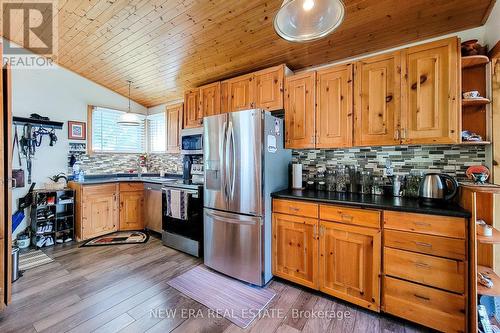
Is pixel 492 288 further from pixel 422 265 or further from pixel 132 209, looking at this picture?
pixel 132 209

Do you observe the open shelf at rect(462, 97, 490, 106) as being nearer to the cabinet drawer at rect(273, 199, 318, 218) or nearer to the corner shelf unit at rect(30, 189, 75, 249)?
the cabinet drawer at rect(273, 199, 318, 218)

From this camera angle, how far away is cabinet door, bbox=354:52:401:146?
1993 millimetres

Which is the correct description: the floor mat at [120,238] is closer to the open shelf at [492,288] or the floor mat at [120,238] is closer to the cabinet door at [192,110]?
the cabinet door at [192,110]

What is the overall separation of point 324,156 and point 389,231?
116 centimetres

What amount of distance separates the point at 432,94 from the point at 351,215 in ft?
4.17

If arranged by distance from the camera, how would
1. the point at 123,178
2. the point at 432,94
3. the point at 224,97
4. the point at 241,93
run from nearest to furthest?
the point at 432,94, the point at 241,93, the point at 224,97, the point at 123,178

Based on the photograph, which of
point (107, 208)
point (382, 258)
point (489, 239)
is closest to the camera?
point (489, 239)

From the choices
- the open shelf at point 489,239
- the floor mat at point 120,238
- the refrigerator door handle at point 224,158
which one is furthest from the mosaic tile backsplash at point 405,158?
the floor mat at point 120,238

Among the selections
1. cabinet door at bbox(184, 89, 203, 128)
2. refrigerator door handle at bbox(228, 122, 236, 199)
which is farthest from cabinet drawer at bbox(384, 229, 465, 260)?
cabinet door at bbox(184, 89, 203, 128)

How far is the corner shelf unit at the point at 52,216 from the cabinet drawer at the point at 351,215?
3808 mm

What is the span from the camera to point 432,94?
1.85 meters

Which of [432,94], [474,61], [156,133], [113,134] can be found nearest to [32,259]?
[113,134]

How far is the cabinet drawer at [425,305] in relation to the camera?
1.50 meters
